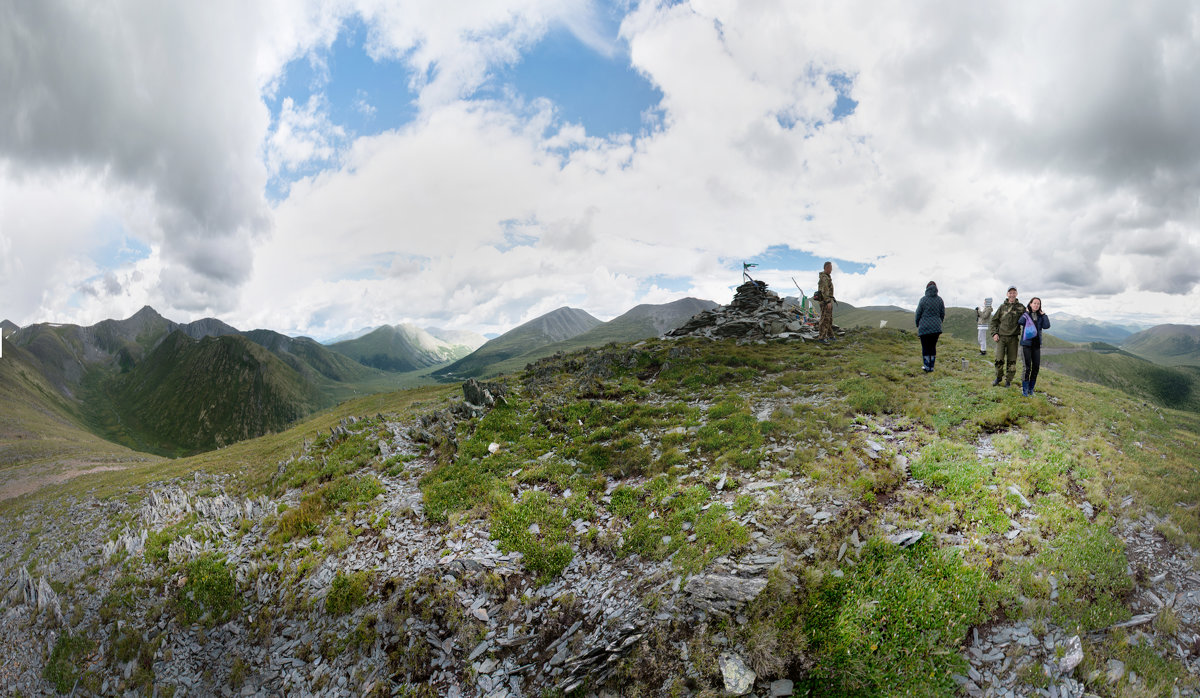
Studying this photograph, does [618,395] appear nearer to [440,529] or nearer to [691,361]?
[691,361]

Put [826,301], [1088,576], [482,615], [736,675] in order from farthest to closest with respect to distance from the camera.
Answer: [826,301]
[482,615]
[1088,576]
[736,675]

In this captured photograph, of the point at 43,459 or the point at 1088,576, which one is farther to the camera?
the point at 43,459

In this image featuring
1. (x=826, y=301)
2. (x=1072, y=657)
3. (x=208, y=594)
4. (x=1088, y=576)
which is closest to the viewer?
(x=1072, y=657)

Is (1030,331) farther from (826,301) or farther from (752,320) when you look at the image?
(752,320)

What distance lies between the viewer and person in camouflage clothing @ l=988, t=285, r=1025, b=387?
60.9 feet

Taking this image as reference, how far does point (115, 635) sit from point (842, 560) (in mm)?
22827

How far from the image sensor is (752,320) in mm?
42000

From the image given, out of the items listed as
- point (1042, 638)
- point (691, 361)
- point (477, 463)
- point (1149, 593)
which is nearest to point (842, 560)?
point (1042, 638)

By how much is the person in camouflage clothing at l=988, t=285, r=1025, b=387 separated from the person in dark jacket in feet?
8.99

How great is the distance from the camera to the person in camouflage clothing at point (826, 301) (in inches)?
1231

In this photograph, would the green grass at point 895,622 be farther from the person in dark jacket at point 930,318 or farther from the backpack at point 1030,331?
the person in dark jacket at point 930,318

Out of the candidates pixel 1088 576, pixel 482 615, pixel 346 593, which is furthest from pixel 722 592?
pixel 346 593

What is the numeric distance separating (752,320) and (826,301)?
9.64 m

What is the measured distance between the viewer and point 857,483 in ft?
38.4
